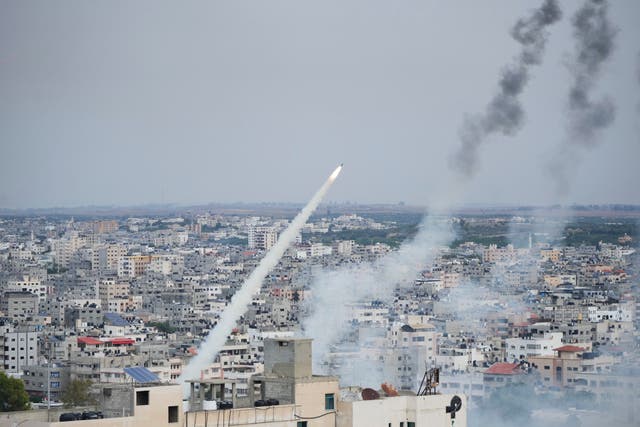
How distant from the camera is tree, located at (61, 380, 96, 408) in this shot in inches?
1546

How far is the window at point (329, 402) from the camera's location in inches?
765

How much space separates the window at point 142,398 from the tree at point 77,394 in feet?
65.3

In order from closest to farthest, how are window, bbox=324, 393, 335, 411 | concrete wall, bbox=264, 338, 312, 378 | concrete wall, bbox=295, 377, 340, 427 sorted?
concrete wall, bbox=295, 377, 340, 427, window, bbox=324, 393, 335, 411, concrete wall, bbox=264, 338, 312, 378

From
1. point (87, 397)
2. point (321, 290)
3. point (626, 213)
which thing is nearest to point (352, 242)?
point (626, 213)

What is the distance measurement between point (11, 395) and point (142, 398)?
20775 millimetres

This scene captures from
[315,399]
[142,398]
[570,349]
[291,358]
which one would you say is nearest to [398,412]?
[315,399]

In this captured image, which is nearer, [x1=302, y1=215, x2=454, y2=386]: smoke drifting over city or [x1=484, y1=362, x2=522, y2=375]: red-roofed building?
[x1=484, y1=362, x2=522, y2=375]: red-roofed building

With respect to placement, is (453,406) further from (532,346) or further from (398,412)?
(532,346)

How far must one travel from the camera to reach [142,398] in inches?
707

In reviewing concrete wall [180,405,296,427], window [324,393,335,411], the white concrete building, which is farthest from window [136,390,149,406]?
the white concrete building

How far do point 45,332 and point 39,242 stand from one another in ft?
206

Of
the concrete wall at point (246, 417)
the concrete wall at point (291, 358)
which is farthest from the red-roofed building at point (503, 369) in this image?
the concrete wall at point (246, 417)

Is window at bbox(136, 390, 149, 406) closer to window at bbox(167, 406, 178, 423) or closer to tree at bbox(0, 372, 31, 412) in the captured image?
window at bbox(167, 406, 178, 423)

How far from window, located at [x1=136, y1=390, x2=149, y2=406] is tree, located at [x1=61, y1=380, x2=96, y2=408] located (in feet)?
65.3
